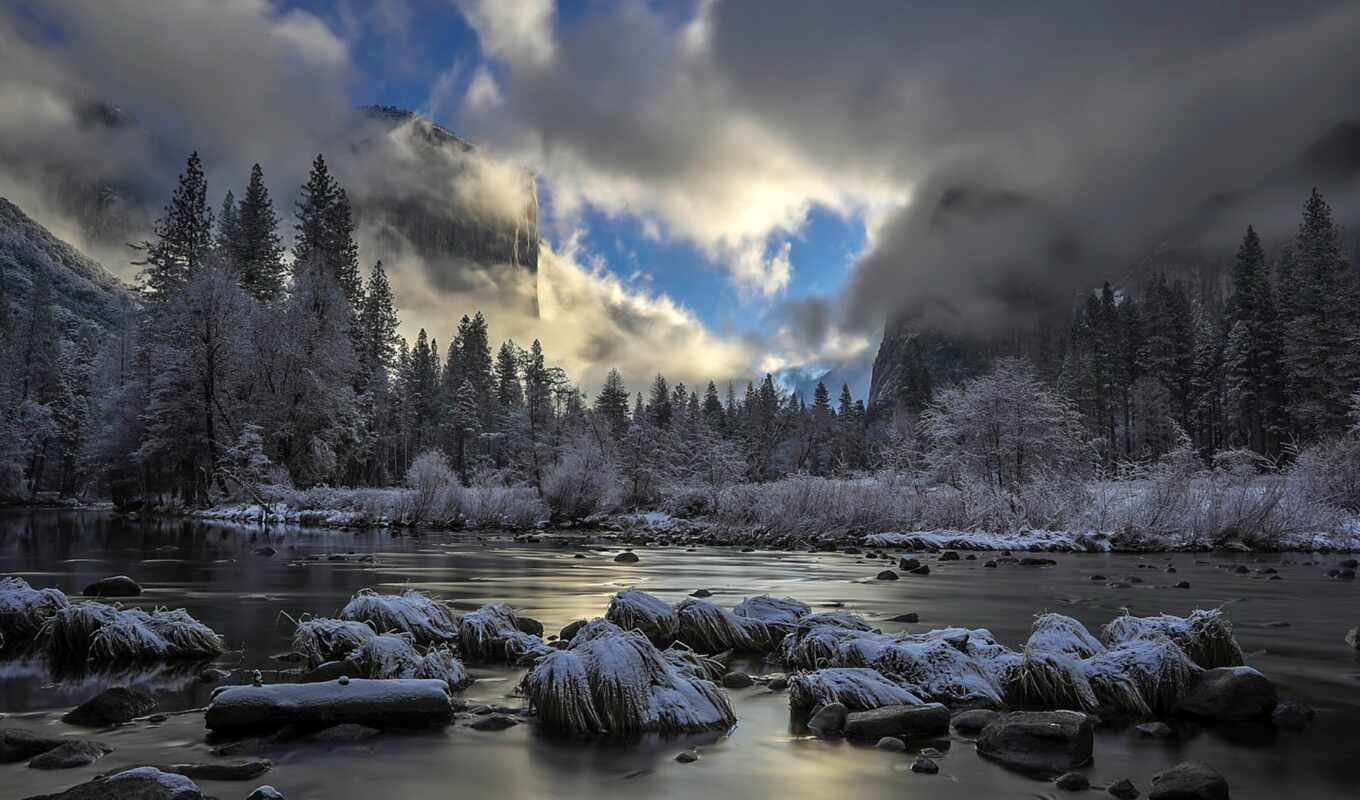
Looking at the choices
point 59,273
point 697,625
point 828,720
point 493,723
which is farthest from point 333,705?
point 59,273

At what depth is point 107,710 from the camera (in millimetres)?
6102

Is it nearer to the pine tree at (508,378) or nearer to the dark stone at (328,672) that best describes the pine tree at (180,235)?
the pine tree at (508,378)

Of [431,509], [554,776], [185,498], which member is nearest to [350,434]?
[185,498]

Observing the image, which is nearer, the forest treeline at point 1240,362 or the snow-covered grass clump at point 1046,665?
the snow-covered grass clump at point 1046,665

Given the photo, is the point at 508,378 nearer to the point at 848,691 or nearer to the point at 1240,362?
the point at 1240,362

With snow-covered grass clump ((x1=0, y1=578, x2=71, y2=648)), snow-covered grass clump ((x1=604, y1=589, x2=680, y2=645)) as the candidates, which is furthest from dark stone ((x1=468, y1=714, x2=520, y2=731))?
snow-covered grass clump ((x1=0, y1=578, x2=71, y2=648))

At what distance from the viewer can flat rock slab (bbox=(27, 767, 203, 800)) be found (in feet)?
13.3

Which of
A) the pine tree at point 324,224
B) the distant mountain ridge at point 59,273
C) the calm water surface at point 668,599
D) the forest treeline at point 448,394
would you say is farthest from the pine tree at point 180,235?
the distant mountain ridge at point 59,273

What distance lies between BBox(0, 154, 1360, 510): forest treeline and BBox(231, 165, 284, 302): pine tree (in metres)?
0.15

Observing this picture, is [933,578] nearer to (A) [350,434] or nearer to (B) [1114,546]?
(B) [1114,546]

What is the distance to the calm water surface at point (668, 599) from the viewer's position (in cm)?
500

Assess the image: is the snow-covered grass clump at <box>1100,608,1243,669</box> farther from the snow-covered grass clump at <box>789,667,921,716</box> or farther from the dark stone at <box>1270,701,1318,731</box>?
the snow-covered grass clump at <box>789,667,921,716</box>

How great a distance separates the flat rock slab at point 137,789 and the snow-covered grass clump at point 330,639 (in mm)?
3598

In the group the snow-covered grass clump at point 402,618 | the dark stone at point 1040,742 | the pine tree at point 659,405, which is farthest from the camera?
the pine tree at point 659,405
